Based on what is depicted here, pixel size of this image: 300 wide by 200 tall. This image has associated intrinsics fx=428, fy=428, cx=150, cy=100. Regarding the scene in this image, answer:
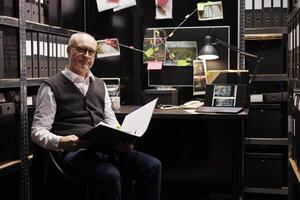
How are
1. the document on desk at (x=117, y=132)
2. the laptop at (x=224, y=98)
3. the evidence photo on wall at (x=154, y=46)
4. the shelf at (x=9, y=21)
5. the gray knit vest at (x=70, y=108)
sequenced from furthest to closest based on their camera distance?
the evidence photo on wall at (x=154, y=46), the laptop at (x=224, y=98), the shelf at (x=9, y=21), the gray knit vest at (x=70, y=108), the document on desk at (x=117, y=132)

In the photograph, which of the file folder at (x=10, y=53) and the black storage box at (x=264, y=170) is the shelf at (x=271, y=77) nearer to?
the black storage box at (x=264, y=170)

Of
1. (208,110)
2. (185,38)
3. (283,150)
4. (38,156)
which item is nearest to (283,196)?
(283,150)

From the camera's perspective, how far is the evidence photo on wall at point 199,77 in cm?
332

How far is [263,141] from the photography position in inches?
126

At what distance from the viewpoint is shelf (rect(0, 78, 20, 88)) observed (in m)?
2.39

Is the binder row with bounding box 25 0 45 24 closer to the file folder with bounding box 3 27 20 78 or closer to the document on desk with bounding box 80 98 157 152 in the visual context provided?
the file folder with bounding box 3 27 20 78

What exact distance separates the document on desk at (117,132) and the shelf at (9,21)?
0.85 m

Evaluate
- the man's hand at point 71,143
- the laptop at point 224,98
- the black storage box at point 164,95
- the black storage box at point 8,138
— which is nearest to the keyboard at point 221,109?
the laptop at point 224,98

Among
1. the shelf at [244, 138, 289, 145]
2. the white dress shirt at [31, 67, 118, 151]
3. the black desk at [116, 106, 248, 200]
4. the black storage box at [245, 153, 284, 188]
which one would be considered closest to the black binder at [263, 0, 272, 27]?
the black desk at [116, 106, 248, 200]

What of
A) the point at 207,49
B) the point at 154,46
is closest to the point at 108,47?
the point at 154,46

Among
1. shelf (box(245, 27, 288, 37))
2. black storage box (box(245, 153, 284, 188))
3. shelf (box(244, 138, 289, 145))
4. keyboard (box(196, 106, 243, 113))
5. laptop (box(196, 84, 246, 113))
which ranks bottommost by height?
black storage box (box(245, 153, 284, 188))

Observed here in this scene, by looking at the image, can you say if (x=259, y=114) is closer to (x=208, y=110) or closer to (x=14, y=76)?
(x=208, y=110)

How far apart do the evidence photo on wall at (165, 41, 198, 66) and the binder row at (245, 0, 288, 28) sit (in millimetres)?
487

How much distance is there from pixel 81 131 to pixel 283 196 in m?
1.81
